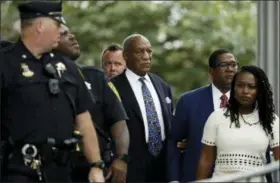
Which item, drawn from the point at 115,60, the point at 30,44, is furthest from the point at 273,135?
the point at 115,60

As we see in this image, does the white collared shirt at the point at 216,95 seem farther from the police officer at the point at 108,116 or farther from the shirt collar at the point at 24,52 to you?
the shirt collar at the point at 24,52

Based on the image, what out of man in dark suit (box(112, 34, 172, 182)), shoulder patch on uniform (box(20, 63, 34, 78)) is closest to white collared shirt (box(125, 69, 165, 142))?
man in dark suit (box(112, 34, 172, 182))

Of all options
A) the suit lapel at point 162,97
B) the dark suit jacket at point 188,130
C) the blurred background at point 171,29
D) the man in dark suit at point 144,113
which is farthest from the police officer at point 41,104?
the blurred background at point 171,29

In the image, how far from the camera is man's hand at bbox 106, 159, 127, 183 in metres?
9.00

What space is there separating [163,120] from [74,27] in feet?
68.8

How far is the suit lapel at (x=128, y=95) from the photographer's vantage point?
10.2 meters

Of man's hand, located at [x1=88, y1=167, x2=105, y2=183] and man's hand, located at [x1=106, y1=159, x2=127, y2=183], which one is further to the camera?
man's hand, located at [x1=106, y1=159, x2=127, y2=183]

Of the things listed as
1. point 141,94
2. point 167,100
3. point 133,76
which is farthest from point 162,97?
point 133,76

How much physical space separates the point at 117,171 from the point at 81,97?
148 cm

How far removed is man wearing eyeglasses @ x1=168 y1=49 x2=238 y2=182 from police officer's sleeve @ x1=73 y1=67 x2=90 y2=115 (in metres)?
2.16

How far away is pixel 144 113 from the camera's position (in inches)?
404

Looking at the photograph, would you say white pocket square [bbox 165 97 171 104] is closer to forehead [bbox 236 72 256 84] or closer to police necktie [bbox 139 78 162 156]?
police necktie [bbox 139 78 162 156]

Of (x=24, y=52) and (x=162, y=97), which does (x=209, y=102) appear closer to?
(x=162, y=97)

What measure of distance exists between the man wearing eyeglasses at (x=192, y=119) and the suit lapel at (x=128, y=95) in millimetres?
464
